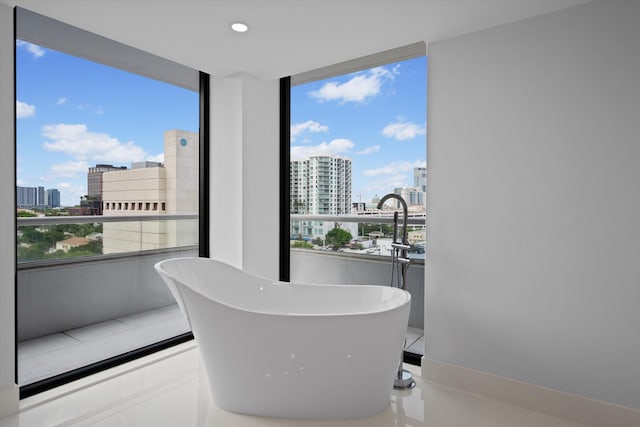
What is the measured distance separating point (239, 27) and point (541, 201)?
2.06 meters

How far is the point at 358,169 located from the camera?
3209 mm

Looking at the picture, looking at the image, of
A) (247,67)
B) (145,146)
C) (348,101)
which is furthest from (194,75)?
(348,101)

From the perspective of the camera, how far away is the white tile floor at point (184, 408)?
202cm

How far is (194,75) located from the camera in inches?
131

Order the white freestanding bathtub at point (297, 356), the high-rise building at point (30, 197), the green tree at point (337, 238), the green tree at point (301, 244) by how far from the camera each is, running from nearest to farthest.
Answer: the white freestanding bathtub at point (297, 356), the high-rise building at point (30, 197), the green tree at point (337, 238), the green tree at point (301, 244)

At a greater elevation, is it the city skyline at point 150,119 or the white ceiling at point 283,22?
the white ceiling at point 283,22

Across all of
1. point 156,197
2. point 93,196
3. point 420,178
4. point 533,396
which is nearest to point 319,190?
point 420,178

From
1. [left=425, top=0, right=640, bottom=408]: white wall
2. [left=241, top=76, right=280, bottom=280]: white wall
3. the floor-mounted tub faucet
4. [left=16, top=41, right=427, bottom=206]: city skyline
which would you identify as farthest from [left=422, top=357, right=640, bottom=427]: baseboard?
[left=241, top=76, right=280, bottom=280]: white wall

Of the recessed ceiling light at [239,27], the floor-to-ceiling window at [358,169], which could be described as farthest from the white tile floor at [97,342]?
the recessed ceiling light at [239,27]

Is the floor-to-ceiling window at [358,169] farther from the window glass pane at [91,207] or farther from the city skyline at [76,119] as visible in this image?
the city skyline at [76,119]

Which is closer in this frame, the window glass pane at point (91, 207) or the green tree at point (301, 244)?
the window glass pane at point (91, 207)

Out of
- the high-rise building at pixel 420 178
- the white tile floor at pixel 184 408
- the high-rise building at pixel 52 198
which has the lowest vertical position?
the white tile floor at pixel 184 408

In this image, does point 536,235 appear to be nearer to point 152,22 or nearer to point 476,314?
point 476,314

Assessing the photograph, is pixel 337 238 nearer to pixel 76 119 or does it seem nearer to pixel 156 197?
pixel 156 197
